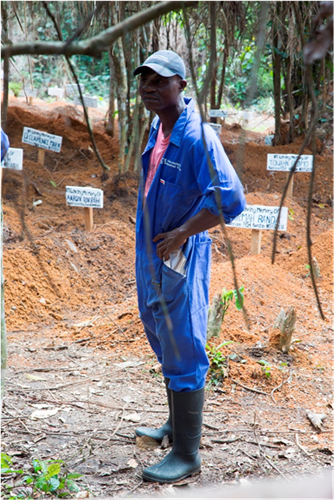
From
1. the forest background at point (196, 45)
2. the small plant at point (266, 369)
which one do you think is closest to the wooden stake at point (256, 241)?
the forest background at point (196, 45)

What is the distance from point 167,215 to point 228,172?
33cm

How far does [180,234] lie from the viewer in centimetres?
211

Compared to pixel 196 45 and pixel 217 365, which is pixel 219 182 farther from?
pixel 196 45

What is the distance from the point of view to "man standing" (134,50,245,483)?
2.10 meters

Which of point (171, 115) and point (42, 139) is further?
point (42, 139)

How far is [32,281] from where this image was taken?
4832 millimetres

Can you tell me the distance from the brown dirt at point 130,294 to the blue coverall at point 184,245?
37 cm

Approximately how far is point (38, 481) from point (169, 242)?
43.1 inches

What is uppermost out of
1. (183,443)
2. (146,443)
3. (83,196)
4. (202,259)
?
(83,196)

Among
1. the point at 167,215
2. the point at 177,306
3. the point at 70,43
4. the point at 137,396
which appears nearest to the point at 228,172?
the point at 167,215

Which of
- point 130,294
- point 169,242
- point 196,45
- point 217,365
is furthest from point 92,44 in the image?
point 196,45

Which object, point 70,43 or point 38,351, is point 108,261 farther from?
point 70,43

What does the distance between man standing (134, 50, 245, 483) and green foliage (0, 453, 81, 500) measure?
360mm

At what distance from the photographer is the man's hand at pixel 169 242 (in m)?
2.12
